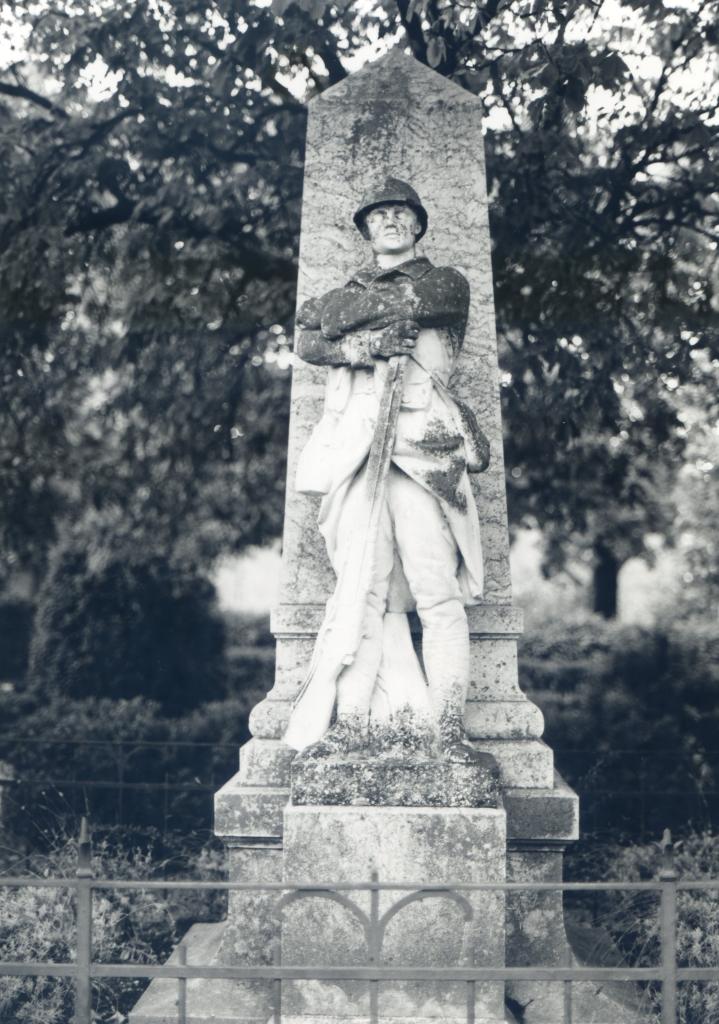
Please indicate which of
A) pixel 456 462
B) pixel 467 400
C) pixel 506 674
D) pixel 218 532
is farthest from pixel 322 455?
pixel 218 532

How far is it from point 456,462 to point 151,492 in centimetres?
580

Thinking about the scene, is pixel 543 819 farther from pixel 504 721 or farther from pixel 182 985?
pixel 182 985

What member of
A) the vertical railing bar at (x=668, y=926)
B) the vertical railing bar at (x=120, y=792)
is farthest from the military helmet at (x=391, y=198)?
the vertical railing bar at (x=120, y=792)

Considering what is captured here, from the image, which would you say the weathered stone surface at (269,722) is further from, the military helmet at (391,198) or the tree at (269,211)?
the tree at (269,211)

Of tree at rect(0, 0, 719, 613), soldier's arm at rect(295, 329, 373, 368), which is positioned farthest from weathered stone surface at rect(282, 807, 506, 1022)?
tree at rect(0, 0, 719, 613)

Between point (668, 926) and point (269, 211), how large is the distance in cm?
612

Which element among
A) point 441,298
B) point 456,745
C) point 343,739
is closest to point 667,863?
point 456,745

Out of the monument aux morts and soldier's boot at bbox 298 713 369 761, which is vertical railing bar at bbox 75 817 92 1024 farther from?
soldier's boot at bbox 298 713 369 761

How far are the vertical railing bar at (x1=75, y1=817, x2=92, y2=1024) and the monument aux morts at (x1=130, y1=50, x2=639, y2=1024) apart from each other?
33.3 inches

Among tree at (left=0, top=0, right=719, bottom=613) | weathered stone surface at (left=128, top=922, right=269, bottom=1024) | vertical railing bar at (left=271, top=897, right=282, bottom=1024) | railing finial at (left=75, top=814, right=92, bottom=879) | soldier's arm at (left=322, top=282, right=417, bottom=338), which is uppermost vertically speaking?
tree at (left=0, top=0, right=719, bottom=613)

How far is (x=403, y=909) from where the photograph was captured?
14.0 ft

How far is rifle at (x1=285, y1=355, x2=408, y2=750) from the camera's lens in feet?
14.8

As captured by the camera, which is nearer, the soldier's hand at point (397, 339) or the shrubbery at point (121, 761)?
the soldier's hand at point (397, 339)

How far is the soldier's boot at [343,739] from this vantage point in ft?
14.5
